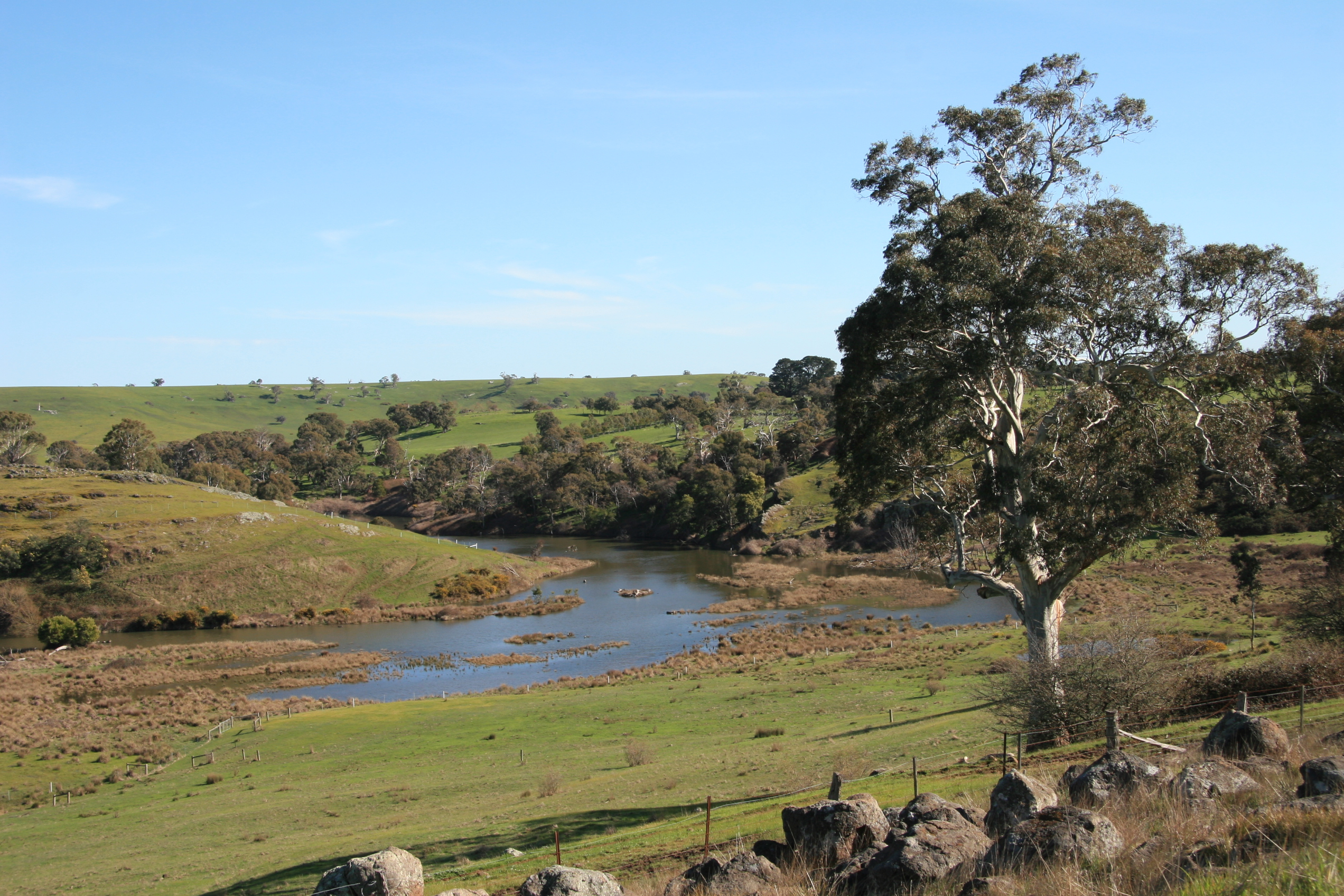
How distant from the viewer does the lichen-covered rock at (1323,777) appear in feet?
31.2

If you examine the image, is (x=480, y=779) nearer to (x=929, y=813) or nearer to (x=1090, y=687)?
(x=1090, y=687)

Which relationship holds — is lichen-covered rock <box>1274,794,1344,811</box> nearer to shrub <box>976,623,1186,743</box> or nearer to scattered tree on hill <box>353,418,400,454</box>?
shrub <box>976,623,1186,743</box>

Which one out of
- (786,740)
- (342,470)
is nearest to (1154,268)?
(786,740)

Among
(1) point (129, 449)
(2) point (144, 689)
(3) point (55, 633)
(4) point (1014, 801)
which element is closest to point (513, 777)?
(4) point (1014, 801)

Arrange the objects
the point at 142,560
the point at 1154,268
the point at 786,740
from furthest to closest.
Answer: the point at 142,560 → the point at 786,740 → the point at 1154,268

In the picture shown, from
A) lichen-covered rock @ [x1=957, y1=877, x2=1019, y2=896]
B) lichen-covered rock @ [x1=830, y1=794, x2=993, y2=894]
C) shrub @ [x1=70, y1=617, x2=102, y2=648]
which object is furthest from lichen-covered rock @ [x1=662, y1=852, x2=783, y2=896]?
shrub @ [x1=70, y1=617, x2=102, y2=648]

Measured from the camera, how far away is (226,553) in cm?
8156

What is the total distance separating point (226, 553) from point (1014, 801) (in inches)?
3345

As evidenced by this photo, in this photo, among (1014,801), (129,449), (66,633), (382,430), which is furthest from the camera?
(382,430)

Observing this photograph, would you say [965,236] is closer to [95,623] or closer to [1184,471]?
[1184,471]

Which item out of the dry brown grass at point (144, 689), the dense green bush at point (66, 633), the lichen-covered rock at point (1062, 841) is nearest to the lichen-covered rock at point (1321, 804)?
the lichen-covered rock at point (1062, 841)

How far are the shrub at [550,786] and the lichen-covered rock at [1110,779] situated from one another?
49.4ft

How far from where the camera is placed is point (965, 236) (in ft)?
69.1

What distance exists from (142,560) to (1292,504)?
85.6 m
